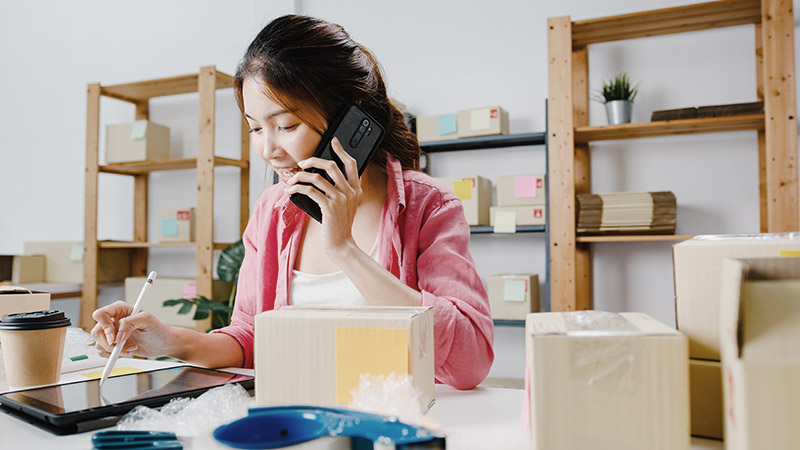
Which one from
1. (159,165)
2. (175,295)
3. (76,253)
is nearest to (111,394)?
(175,295)

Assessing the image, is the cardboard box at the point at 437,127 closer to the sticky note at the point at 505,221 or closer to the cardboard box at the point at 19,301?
the sticky note at the point at 505,221

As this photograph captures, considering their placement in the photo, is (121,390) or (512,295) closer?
(121,390)

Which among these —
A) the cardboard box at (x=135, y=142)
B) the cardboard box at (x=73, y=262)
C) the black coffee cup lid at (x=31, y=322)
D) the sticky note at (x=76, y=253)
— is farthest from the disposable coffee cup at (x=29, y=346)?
the sticky note at (x=76, y=253)

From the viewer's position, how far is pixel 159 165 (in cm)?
334

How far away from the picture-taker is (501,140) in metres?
2.77

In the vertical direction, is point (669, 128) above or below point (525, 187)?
above

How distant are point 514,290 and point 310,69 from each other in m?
1.80

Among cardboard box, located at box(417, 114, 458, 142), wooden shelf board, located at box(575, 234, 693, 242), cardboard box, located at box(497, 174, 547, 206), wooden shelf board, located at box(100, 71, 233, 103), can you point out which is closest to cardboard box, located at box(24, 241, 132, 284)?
wooden shelf board, located at box(100, 71, 233, 103)

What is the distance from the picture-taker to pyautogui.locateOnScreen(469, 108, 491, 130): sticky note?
2.72 meters

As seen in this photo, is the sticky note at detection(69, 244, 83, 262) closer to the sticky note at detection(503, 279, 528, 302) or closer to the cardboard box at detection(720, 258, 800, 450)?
the sticky note at detection(503, 279, 528, 302)

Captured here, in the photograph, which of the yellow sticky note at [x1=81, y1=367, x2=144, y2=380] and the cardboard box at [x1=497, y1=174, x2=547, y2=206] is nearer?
the yellow sticky note at [x1=81, y1=367, x2=144, y2=380]

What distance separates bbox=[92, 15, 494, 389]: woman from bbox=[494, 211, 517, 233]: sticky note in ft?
4.68

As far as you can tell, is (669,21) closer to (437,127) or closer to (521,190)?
(521,190)

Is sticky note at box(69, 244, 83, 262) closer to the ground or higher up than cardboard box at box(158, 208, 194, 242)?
closer to the ground
